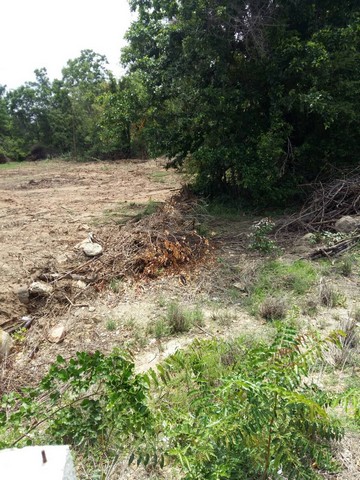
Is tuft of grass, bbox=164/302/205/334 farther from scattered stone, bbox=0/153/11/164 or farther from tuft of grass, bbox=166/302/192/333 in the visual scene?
scattered stone, bbox=0/153/11/164

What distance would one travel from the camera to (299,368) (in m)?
1.81

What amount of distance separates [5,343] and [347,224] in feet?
17.0

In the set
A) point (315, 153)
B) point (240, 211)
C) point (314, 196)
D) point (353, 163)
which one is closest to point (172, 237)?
point (240, 211)

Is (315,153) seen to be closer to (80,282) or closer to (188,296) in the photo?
(188,296)

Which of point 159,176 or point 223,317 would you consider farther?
point 159,176

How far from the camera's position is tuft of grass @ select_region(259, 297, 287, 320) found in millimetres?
3920

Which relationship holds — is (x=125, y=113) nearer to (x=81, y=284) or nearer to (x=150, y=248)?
(x=150, y=248)

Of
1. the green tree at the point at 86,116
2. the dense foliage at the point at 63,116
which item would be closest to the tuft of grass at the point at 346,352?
the dense foliage at the point at 63,116

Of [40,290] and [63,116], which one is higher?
[63,116]

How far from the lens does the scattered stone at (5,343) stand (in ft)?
12.0

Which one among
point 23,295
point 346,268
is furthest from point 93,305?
point 346,268

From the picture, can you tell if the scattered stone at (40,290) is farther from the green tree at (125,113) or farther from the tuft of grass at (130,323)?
the green tree at (125,113)

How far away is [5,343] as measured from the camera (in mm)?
3742

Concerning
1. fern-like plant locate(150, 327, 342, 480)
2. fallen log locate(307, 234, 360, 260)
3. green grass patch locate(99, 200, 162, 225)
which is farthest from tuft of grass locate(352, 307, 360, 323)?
green grass patch locate(99, 200, 162, 225)
